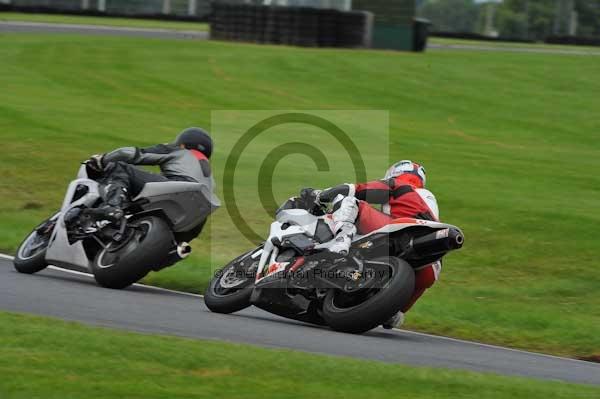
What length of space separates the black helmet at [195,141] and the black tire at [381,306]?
2.47 meters

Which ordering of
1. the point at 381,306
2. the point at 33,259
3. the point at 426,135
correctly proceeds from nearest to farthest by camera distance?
the point at 381,306 → the point at 33,259 → the point at 426,135

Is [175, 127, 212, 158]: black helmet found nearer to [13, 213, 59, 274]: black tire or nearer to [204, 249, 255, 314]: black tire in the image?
[13, 213, 59, 274]: black tire

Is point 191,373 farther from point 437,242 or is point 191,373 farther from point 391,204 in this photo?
point 391,204

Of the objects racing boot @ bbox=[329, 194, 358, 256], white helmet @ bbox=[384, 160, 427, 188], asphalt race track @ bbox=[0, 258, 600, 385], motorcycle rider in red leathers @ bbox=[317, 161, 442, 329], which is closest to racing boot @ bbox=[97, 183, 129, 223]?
asphalt race track @ bbox=[0, 258, 600, 385]

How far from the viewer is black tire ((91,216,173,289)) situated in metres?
10.1

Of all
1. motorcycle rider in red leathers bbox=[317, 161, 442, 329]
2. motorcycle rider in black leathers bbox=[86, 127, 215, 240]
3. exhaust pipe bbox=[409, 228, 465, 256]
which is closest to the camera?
exhaust pipe bbox=[409, 228, 465, 256]

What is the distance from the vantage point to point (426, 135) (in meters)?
23.3

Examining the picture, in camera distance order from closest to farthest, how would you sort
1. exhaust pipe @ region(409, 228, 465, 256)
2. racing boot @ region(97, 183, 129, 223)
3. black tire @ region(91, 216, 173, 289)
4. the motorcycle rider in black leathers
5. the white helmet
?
exhaust pipe @ region(409, 228, 465, 256)
the white helmet
black tire @ region(91, 216, 173, 289)
racing boot @ region(97, 183, 129, 223)
the motorcycle rider in black leathers

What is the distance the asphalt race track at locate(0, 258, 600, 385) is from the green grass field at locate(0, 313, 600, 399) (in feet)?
1.99

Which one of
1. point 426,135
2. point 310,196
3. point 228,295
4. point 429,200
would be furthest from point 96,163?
point 426,135

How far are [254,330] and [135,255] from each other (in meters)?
1.71

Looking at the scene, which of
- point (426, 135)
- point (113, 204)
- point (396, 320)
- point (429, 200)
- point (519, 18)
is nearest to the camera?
point (396, 320)

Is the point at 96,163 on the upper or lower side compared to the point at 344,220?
upper

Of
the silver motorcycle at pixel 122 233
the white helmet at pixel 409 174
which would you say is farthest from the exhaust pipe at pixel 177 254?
the white helmet at pixel 409 174
